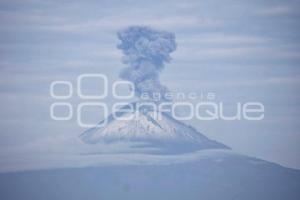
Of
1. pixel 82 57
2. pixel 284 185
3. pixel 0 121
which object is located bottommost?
pixel 284 185

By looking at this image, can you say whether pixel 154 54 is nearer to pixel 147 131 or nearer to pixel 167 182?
pixel 147 131

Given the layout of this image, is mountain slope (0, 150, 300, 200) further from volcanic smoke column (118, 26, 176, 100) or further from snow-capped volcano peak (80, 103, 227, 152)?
volcanic smoke column (118, 26, 176, 100)

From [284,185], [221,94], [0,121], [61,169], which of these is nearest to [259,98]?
[221,94]

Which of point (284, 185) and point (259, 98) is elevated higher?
point (259, 98)

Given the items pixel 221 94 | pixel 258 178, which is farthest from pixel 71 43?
pixel 258 178

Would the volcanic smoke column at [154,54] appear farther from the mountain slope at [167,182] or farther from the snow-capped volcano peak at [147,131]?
the mountain slope at [167,182]

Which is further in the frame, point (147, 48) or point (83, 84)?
point (147, 48)

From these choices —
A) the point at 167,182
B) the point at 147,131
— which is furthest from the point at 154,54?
the point at 167,182

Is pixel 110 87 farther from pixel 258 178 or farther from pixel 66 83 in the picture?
pixel 258 178
